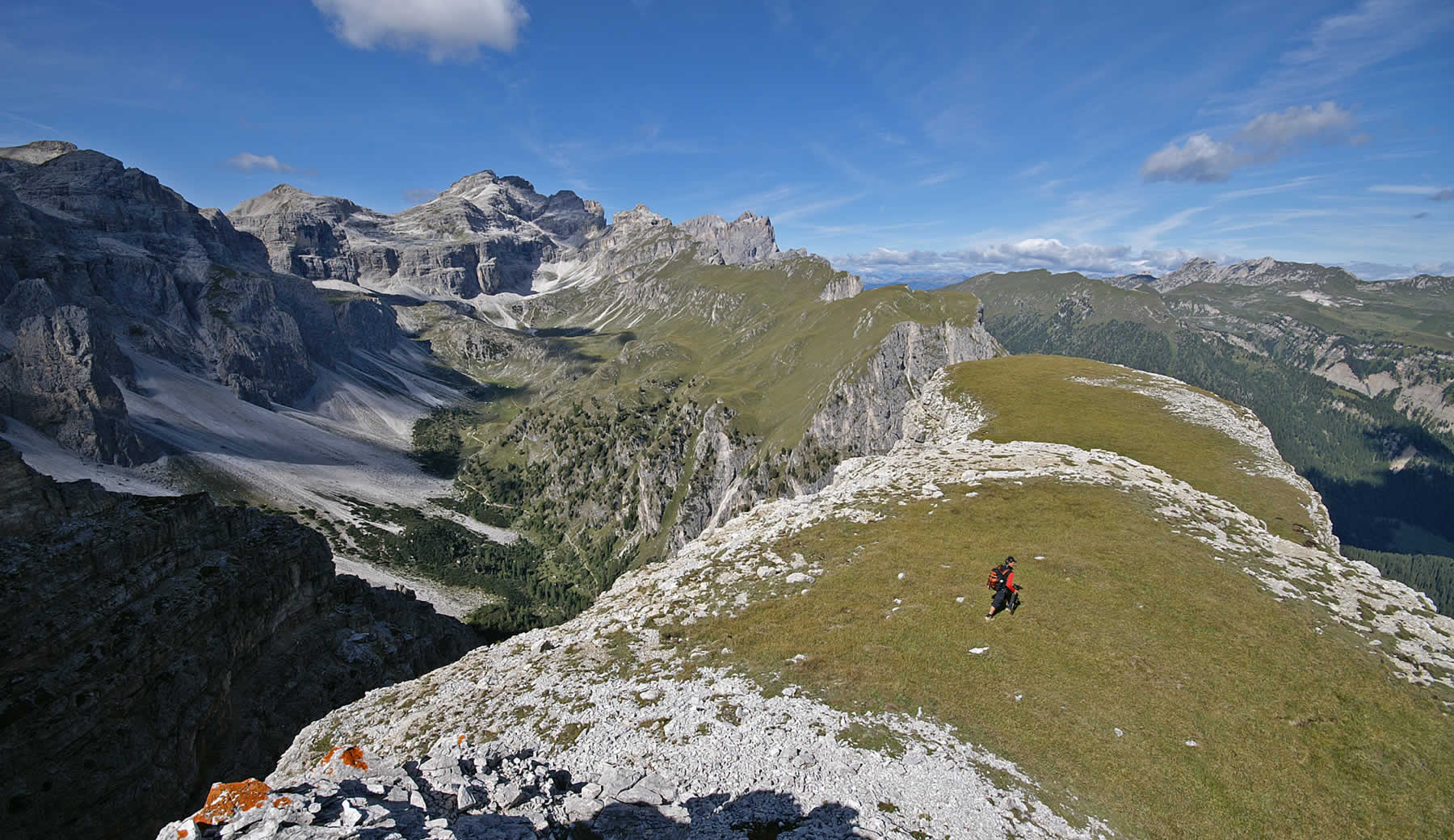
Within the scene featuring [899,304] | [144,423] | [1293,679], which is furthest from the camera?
[899,304]

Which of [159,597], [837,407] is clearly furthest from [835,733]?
[837,407]

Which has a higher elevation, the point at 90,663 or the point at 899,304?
the point at 899,304

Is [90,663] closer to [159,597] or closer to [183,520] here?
[159,597]

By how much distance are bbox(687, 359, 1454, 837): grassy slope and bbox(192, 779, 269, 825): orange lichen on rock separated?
15.1 m

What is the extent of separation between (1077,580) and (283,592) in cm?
6156

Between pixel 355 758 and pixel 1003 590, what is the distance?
23.2 meters

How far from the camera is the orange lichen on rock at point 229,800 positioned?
38.8 ft

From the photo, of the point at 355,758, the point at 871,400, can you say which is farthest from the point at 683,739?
the point at 871,400

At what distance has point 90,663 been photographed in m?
34.2

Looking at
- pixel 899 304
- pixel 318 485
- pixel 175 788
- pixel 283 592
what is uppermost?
pixel 899 304

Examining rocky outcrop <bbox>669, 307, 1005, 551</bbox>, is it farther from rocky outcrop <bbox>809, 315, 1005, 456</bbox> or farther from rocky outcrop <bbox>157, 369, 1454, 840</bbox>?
rocky outcrop <bbox>157, 369, 1454, 840</bbox>

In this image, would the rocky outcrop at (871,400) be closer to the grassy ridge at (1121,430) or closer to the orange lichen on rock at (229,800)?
the grassy ridge at (1121,430)

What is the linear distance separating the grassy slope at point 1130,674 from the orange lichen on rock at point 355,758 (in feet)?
41.3

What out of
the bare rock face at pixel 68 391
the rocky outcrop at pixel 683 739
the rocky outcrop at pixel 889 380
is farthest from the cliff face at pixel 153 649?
the bare rock face at pixel 68 391
